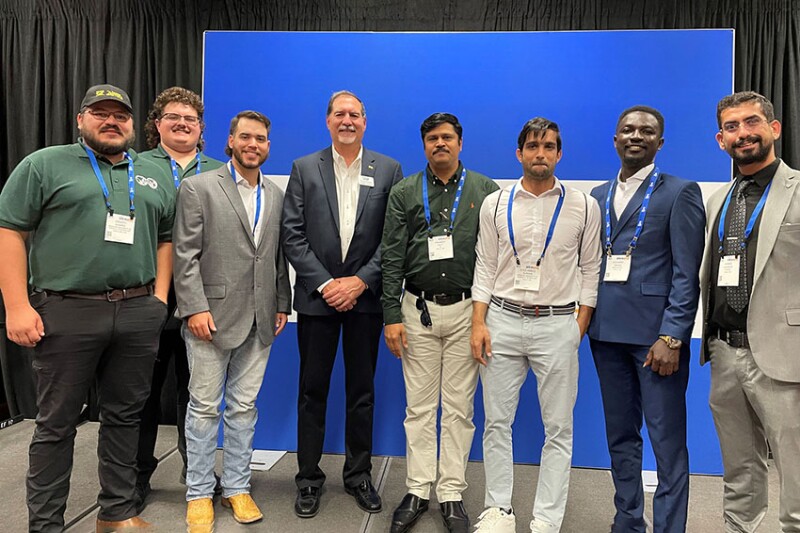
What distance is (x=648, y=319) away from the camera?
2201 mm

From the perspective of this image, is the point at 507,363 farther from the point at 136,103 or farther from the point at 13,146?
the point at 13,146

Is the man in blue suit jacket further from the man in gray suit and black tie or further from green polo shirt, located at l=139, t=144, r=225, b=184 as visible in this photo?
green polo shirt, located at l=139, t=144, r=225, b=184

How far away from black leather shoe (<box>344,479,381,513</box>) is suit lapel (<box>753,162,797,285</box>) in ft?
6.55

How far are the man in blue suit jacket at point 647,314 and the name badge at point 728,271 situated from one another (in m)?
0.09

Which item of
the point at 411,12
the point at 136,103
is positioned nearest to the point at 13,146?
the point at 136,103

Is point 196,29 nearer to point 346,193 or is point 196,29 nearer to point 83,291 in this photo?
point 346,193

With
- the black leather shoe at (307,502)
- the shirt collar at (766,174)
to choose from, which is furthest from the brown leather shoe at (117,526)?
the shirt collar at (766,174)

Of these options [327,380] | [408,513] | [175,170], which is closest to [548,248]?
[327,380]

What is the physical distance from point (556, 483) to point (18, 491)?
282 centimetres

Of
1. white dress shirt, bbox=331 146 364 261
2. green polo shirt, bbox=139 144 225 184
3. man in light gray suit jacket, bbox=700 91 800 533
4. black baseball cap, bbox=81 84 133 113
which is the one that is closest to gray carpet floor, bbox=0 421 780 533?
man in light gray suit jacket, bbox=700 91 800 533

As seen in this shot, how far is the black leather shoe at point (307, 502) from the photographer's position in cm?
261

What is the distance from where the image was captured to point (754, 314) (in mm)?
1991

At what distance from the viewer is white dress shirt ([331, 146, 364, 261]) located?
105 inches

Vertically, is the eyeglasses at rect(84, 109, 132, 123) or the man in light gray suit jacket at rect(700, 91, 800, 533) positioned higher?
the eyeglasses at rect(84, 109, 132, 123)
